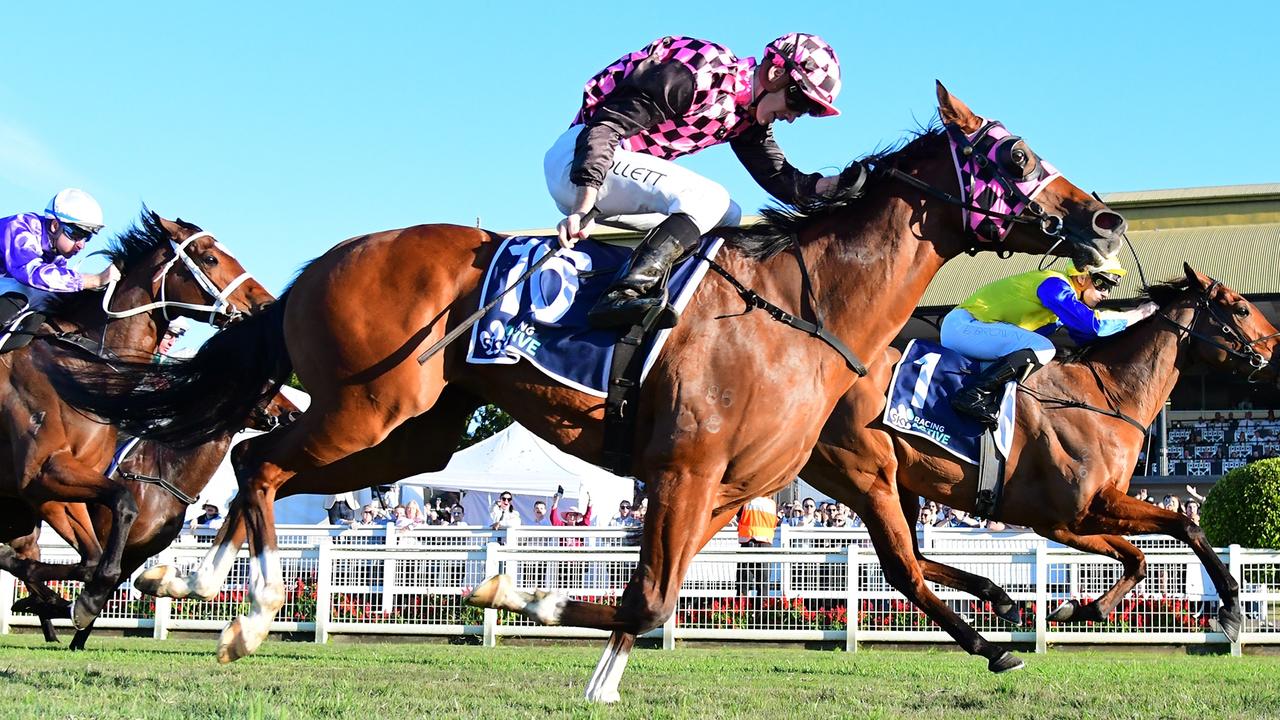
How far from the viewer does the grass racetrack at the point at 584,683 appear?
15.8ft

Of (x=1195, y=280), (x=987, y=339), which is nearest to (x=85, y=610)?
(x=987, y=339)

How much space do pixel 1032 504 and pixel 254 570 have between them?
191 inches

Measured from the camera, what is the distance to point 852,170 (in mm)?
5570

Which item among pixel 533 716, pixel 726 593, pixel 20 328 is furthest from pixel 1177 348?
pixel 20 328

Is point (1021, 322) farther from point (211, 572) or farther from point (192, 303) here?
point (211, 572)

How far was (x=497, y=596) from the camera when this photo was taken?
4805 millimetres

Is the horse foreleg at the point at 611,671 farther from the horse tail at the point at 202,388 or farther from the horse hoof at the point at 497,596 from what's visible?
the horse tail at the point at 202,388

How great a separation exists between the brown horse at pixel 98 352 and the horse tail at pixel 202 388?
152 cm

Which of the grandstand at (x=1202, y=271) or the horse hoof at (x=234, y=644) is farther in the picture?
the grandstand at (x=1202, y=271)

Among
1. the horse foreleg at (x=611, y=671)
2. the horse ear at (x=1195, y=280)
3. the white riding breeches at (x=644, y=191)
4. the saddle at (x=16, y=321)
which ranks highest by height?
the horse ear at (x=1195, y=280)

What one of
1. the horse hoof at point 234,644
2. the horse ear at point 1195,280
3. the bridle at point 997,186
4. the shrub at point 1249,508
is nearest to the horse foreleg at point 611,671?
the horse hoof at point 234,644

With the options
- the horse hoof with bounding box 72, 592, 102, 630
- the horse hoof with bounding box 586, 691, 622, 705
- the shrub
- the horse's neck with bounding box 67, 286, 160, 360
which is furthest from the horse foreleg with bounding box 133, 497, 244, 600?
the shrub

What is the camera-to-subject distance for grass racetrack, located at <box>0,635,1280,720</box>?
4.82 meters

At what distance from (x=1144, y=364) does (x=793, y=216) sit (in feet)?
13.5
